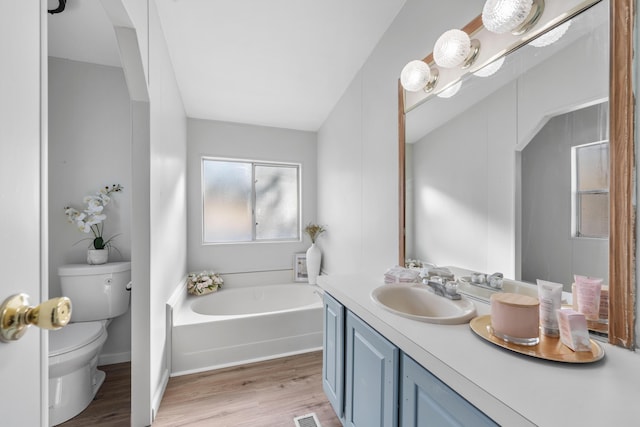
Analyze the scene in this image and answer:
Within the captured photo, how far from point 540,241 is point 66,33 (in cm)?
318

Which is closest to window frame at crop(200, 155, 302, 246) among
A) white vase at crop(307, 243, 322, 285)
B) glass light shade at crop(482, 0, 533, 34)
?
white vase at crop(307, 243, 322, 285)

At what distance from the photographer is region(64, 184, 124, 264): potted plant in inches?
81.9

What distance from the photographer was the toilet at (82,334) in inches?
62.2

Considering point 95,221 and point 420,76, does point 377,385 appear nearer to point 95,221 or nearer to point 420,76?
point 420,76

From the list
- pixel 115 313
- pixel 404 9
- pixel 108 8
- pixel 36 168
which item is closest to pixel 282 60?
pixel 404 9

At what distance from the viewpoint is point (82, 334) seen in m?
1.72

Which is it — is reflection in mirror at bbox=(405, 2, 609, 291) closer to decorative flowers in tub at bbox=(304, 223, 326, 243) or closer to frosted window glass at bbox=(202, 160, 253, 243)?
decorative flowers in tub at bbox=(304, 223, 326, 243)

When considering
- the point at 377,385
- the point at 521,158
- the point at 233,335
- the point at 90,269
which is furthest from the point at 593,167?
the point at 90,269

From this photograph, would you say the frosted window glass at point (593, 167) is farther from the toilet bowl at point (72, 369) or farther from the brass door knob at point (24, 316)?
the toilet bowl at point (72, 369)

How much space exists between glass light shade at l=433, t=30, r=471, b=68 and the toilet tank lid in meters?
2.62

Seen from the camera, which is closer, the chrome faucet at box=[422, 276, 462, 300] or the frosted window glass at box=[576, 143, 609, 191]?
the frosted window glass at box=[576, 143, 609, 191]

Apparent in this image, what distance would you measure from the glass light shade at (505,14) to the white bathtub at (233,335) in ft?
7.73

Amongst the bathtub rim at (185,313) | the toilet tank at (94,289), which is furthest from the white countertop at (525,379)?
the toilet tank at (94,289)

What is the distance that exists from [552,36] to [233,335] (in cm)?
271
